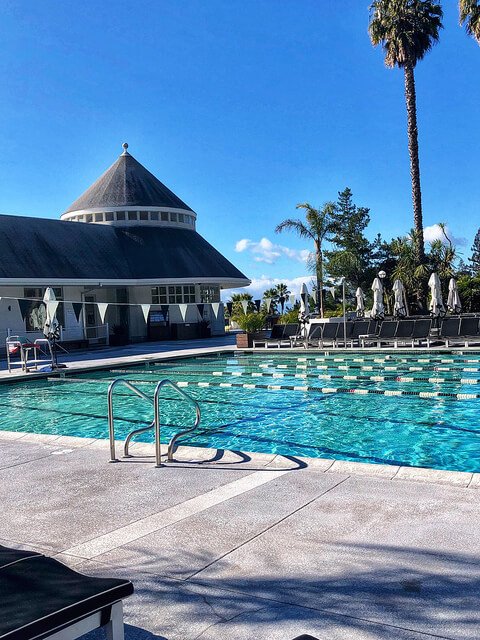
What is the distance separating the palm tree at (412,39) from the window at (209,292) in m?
11.5

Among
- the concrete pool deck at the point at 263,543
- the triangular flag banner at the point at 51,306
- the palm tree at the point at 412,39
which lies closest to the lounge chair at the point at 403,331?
the palm tree at the point at 412,39

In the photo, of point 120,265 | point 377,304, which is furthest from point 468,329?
point 120,265

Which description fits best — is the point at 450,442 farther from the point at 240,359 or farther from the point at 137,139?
the point at 137,139

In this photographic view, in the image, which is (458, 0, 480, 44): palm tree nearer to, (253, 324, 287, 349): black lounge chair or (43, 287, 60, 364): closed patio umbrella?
(253, 324, 287, 349): black lounge chair

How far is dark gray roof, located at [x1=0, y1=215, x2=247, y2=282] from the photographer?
27.0m

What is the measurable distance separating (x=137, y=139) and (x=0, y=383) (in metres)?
27.0

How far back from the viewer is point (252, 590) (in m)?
3.42

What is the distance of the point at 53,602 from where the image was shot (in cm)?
226

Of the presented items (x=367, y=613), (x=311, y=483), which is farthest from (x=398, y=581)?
(x=311, y=483)

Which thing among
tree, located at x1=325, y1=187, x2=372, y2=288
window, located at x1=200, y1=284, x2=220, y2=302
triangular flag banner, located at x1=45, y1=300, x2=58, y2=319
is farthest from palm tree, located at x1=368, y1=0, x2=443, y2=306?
triangular flag banner, located at x1=45, y1=300, x2=58, y2=319

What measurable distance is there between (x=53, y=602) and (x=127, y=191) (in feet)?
110

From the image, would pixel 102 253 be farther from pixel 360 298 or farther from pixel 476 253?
pixel 476 253

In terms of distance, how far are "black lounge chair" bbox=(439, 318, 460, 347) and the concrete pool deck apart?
1512 cm

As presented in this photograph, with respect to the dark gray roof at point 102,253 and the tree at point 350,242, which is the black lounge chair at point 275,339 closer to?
the dark gray roof at point 102,253
